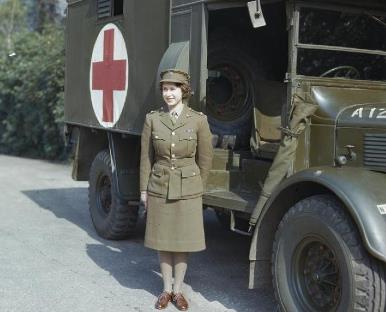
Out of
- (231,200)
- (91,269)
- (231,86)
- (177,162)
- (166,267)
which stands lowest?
(91,269)

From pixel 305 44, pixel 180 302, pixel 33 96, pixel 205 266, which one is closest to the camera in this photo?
pixel 305 44

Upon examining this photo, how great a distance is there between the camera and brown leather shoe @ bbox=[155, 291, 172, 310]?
4.46 metres

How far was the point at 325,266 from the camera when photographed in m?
3.78

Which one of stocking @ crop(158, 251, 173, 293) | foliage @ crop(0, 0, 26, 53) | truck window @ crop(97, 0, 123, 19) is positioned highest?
foliage @ crop(0, 0, 26, 53)

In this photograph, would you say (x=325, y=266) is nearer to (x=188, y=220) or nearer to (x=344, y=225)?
(x=344, y=225)

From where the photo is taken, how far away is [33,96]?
15.3 metres

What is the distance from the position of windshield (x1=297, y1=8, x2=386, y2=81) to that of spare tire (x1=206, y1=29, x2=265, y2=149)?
43.1 inches

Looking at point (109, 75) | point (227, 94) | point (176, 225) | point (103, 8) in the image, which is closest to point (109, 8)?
point (103, 8)

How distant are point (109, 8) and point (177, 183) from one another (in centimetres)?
263

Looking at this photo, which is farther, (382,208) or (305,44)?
(305,44)

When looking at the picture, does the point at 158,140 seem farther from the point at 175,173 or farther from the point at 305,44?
the point at 305,44

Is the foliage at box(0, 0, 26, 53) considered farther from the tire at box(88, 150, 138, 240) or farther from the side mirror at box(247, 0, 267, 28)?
the side mirror at box(247, 0, 267, 28)

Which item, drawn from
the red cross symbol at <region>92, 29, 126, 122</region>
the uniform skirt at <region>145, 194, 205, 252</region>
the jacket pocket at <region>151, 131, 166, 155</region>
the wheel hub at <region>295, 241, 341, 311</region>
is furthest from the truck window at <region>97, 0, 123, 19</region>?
the wheel hub at <region>295, 241, 341, 311</region>

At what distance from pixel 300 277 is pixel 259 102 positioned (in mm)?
2188
